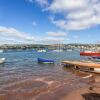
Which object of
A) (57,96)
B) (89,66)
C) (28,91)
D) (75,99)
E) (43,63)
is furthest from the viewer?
(43,63)

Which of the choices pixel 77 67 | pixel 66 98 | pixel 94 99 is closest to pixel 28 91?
pixel 66 98

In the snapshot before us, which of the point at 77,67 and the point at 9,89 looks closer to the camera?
the point at 9,89

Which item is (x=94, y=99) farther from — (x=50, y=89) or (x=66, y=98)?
(x=50, y=89)

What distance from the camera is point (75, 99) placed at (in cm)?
2083

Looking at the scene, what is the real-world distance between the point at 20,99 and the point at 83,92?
828 centimetres

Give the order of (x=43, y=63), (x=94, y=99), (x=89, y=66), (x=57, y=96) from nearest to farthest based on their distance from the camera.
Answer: (x=94, y=99) → (x=57, y=96) → (x=89, y=66) → (x=43, y=63)

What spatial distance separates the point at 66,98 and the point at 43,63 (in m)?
41.7

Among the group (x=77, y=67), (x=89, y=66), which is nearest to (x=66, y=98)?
(x=89, y=66)

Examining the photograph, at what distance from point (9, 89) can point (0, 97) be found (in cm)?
396

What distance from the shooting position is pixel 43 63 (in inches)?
2477

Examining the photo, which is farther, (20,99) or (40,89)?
(40,89)

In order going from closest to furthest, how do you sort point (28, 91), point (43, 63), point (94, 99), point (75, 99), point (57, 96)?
point (94, 99) < point (75, 99) < point (57, 96) < point (28, 91) < point (43, 63)

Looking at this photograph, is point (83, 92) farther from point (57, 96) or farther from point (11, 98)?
point (11, 98)

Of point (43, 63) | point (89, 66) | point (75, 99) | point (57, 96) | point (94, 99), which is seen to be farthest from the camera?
point (43, 63)
